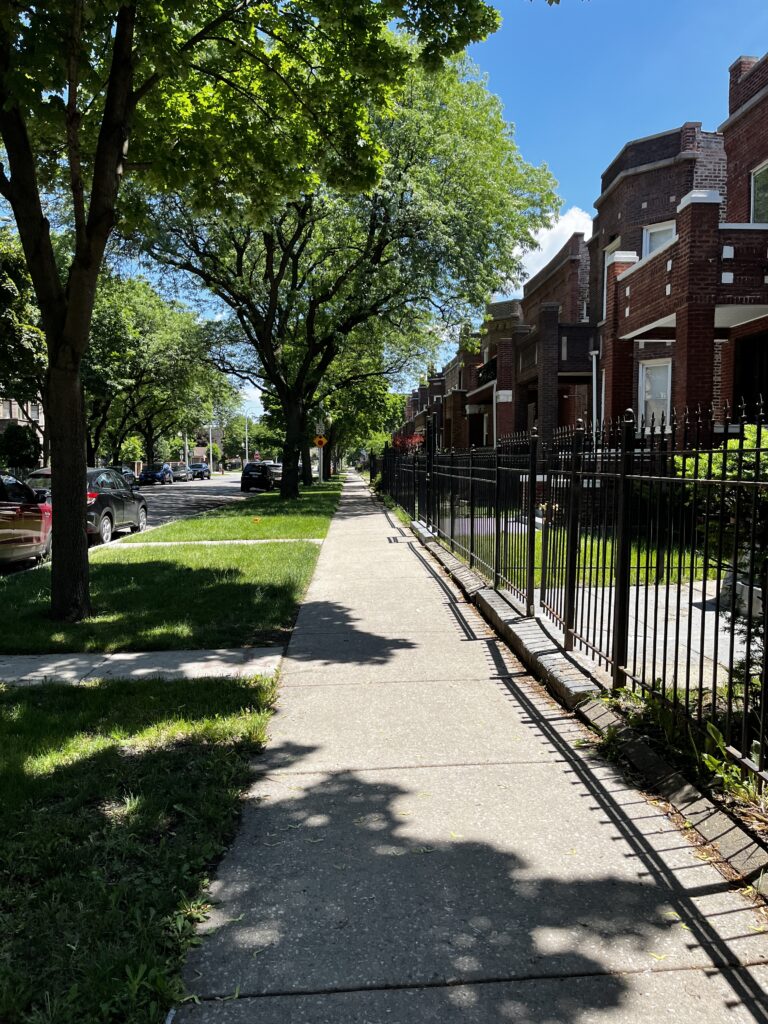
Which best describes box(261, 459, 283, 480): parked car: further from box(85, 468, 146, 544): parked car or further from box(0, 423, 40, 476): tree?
box(85, 468, 146, 544): parked car

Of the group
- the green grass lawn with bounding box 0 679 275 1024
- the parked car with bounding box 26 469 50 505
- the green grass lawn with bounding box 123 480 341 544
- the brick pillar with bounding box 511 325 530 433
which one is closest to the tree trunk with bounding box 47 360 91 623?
the green grass lawn with bounding box 0 679 275 1024

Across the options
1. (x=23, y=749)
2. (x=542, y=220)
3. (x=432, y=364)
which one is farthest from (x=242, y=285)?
(x=23, y=749)

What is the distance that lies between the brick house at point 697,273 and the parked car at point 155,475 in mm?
43576

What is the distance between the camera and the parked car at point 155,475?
185 ft

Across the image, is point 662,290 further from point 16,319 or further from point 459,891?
point 16,319

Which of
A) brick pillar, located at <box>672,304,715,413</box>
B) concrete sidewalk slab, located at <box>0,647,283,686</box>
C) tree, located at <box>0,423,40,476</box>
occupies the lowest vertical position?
concrete sidewalk slab, located at <box>0,647,283,686</box>

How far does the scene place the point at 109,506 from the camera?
50.6ft

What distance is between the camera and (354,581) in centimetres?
1018

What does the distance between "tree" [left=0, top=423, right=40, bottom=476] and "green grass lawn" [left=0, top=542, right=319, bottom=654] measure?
25.7 m

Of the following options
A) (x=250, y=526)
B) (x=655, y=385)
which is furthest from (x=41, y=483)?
(x=655, y=385)

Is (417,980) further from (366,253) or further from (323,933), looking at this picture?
(366,253)

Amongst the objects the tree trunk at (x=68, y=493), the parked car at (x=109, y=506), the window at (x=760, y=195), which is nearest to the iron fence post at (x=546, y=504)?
the tree trunk at (x=68, y=493)

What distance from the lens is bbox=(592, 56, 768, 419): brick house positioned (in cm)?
1151

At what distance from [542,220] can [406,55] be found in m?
17.6
